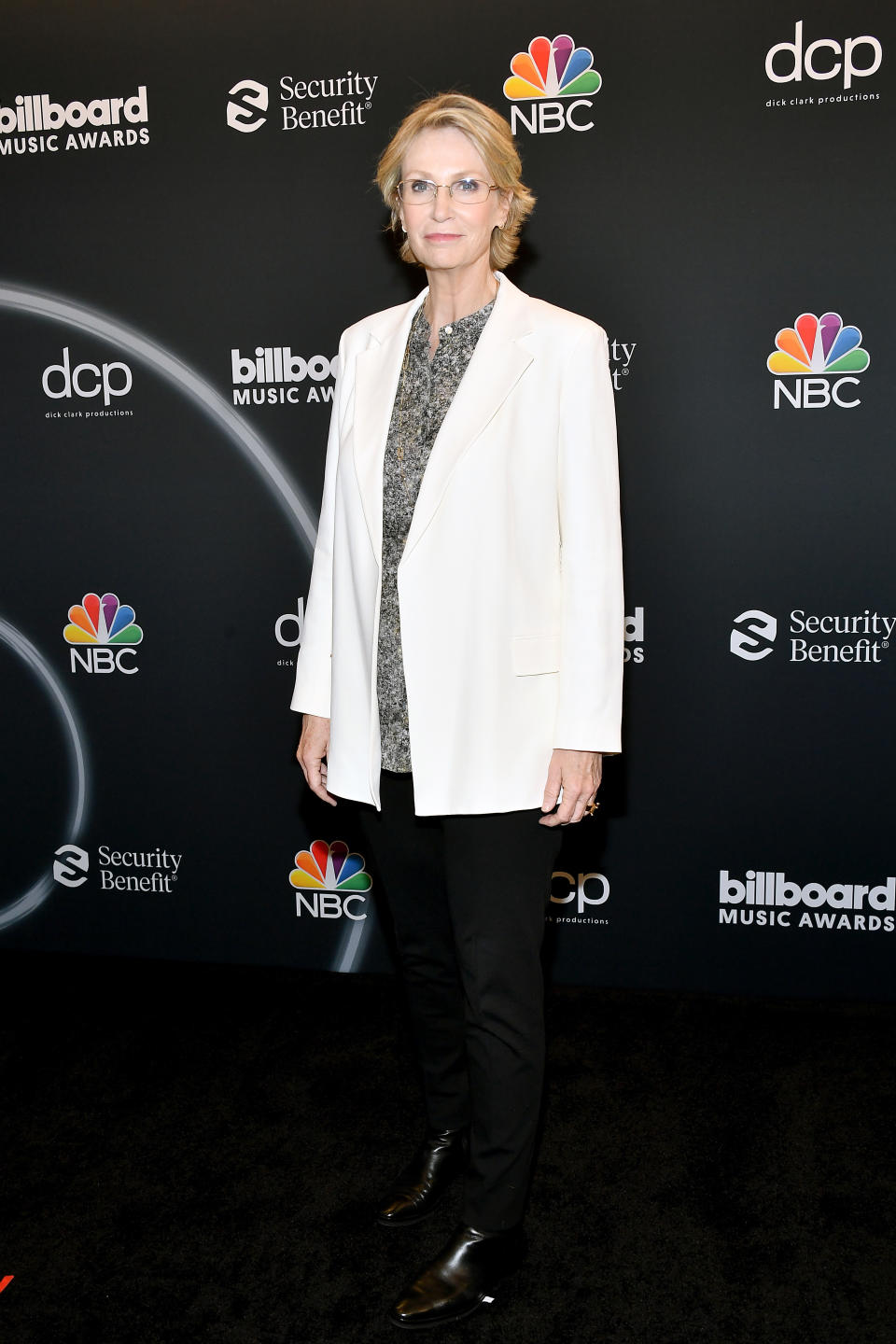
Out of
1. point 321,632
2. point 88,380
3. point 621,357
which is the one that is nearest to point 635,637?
point 621,357

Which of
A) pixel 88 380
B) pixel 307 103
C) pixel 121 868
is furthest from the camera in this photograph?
pixel 121 868

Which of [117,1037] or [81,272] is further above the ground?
[81,272]

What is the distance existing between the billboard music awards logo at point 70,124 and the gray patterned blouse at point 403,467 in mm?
1363

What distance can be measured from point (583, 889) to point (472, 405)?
1516 millimetres

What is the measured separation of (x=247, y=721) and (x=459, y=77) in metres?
1.58

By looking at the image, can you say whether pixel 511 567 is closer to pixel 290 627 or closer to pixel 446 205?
pixel 446 205

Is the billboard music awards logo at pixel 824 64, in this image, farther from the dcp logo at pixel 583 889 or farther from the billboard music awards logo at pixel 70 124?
the dcp logo at pixel 583 889

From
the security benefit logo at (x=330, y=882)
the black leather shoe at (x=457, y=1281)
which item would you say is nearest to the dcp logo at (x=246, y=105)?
the security benefit logo at (x=330, y=882)

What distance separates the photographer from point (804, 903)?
2.71 m

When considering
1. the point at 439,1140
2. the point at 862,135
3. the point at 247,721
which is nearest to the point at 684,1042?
the point at 439,1140

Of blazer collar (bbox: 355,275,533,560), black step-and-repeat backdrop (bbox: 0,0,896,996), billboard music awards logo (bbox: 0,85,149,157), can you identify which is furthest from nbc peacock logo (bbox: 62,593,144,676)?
blazer collar (bbox: 355,275,533,560)

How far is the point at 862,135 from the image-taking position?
2.37 meters

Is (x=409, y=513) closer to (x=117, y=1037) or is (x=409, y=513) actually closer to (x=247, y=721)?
(x=247, y=721)

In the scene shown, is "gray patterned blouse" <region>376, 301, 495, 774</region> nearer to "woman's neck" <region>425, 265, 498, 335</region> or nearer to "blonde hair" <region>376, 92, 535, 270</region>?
"woman's neck" <region>425, 265, 498, 335</region>
